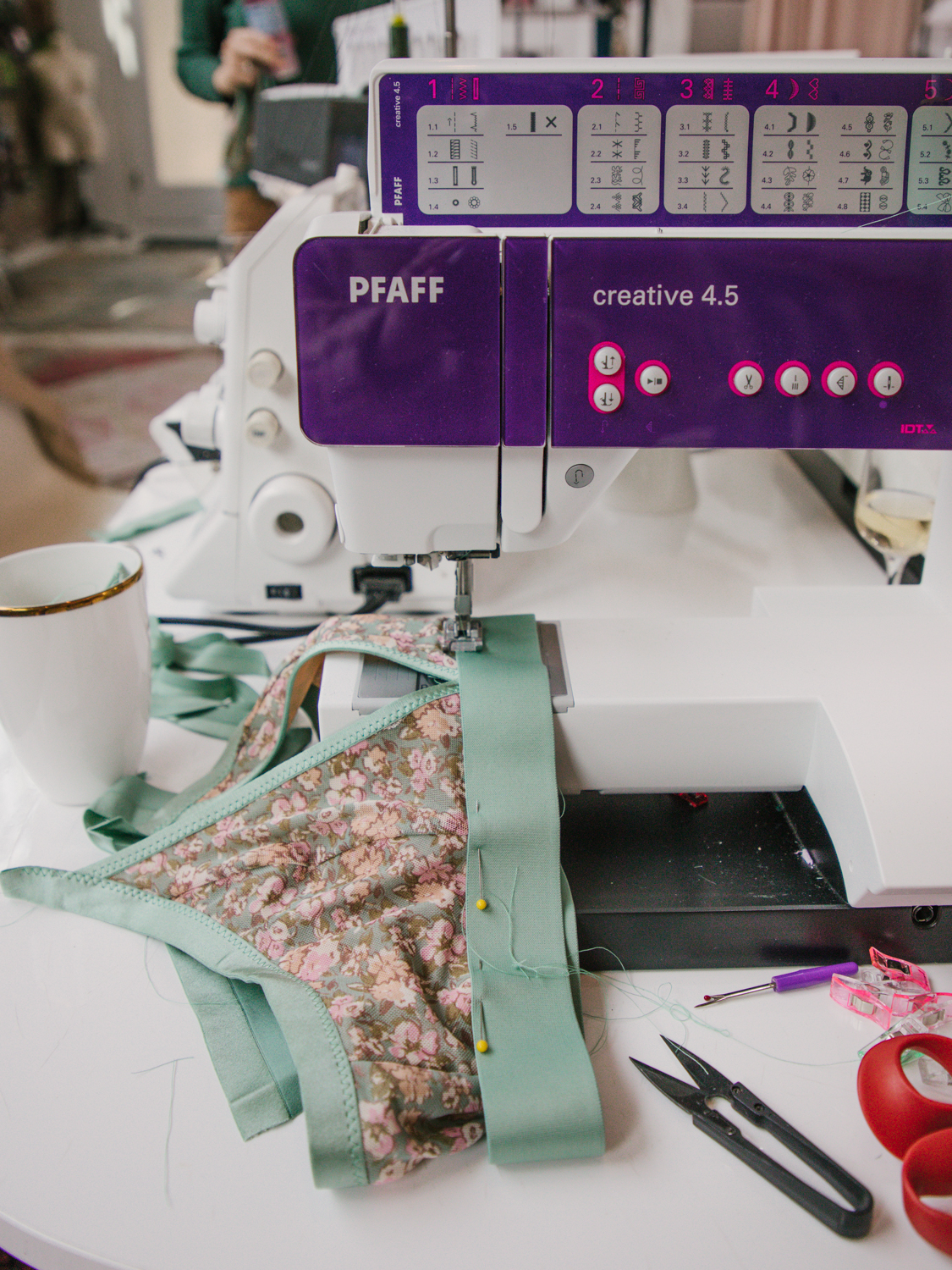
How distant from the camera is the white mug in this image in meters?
0.78

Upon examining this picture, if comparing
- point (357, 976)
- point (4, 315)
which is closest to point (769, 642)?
point (357, 976)

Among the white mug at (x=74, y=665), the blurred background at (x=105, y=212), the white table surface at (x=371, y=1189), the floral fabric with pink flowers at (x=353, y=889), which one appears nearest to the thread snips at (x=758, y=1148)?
the white table surface at (x=371, y=1189)

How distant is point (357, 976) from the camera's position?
64 centimetres

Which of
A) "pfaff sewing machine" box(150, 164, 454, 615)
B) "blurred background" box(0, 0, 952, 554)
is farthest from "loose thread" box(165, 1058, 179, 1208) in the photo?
"blurred background" box(0, 0, 952, 554)

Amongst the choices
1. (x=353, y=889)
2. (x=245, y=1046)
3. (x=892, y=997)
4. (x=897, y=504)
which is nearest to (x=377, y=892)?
(x=353, y=889)

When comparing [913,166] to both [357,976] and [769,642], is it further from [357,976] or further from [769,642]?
[357,976]

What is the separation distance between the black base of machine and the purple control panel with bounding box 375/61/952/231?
1.51 feet

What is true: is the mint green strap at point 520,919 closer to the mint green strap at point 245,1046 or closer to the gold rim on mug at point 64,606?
the mint green strap at point 245,1046

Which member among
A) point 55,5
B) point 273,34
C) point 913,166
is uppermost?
point 55,5

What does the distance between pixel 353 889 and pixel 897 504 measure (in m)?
0.81

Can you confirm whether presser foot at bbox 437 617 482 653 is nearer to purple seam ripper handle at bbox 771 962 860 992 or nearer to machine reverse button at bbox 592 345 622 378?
machine reverse button at bbox 592 345 622 378

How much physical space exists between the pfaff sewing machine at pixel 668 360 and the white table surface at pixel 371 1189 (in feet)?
0.24

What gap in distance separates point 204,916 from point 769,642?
488 millimetres

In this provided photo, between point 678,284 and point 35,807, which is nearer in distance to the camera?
point 678,284
